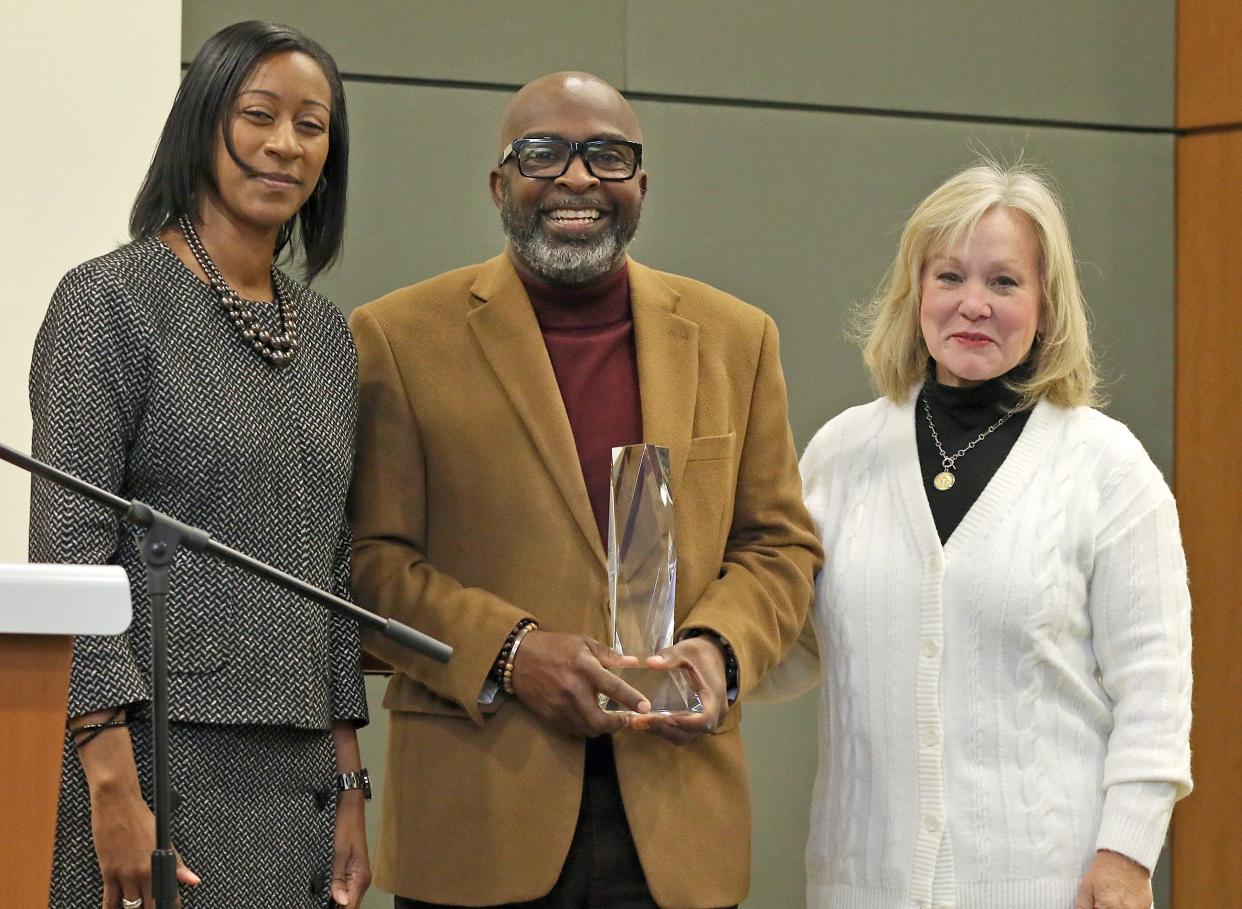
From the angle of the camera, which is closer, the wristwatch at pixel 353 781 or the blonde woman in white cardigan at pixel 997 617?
the wristwatch at pixel 353 781

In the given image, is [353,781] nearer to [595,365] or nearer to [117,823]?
[117,823]

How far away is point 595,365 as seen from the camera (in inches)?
93.4

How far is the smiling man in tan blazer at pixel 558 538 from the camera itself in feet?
7.28

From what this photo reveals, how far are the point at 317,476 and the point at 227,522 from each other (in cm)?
16

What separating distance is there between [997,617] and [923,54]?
210cm

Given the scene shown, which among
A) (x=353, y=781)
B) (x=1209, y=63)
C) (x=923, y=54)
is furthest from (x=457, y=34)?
(x=353, y=781)

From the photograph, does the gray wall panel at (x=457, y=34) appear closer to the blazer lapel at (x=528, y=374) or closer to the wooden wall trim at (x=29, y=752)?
the blazer lapel at (x=528, y=374)

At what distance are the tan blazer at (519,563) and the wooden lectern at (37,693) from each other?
902mm

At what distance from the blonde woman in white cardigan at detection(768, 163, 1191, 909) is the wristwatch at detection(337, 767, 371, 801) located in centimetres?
71

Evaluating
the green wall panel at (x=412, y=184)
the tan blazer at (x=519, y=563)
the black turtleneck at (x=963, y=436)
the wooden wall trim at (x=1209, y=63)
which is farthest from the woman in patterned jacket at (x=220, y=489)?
the wooden wall trim at (x=1209, y=63)

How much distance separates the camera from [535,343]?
7.67 ft

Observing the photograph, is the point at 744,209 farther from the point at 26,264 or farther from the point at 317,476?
the point at 317,476

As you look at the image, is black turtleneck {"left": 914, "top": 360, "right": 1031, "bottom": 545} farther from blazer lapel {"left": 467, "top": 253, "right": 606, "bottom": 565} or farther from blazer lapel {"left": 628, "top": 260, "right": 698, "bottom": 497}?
blazer lapel {"left": 467, "top": 253, "right": 606, "bottom": 565}

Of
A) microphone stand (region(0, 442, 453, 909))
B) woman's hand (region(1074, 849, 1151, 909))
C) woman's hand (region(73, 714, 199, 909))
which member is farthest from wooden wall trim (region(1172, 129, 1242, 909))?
microphone stand (region(0, 442, 453, 909))
